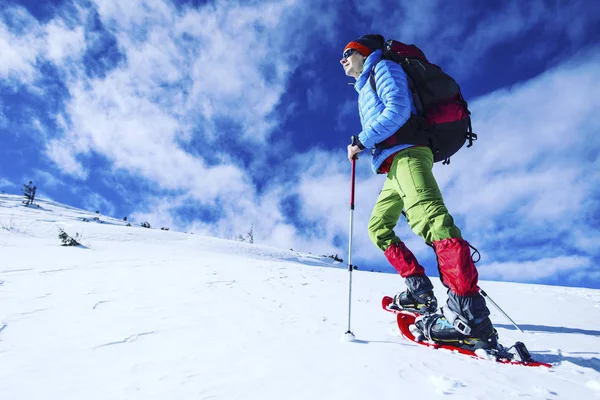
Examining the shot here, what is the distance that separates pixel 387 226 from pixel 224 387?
2.34 metres

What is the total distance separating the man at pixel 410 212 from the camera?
2.08 meters

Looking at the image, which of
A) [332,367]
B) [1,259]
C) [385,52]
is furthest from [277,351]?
[1,259]

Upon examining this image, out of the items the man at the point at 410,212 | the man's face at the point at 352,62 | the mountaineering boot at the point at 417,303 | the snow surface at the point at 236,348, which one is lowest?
the snow surface at the point at 236,348

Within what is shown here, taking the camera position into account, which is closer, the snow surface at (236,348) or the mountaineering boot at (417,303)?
the snow surface at (236,348)

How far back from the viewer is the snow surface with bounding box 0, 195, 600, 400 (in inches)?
51.7

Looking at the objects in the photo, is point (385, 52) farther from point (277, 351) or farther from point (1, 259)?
point (1, 259)

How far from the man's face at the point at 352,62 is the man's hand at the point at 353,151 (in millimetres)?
852

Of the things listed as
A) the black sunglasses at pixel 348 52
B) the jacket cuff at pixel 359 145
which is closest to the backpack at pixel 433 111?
the jacket cuff at pixel 359 145

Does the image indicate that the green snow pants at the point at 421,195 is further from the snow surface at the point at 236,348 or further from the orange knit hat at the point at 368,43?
the orange knit hat at the point at 368,43

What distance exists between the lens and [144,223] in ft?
76.7

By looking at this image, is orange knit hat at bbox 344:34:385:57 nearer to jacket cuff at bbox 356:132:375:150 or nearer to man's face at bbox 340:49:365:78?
man's face at bbox 340:49:365:78

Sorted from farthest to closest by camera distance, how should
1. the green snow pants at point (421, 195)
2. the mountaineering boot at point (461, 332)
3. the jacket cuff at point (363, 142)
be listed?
the jacket cuff at point (363, 142) < the green snow pants at point (421, 195) < the mountaineering boot at point (461, 332)

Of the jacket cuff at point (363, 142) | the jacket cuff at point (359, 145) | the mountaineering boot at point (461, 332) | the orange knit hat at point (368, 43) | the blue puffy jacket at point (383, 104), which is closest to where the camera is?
the mountaineering boot at point (461, 332)

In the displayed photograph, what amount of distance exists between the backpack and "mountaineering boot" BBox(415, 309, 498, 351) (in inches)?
53.1
